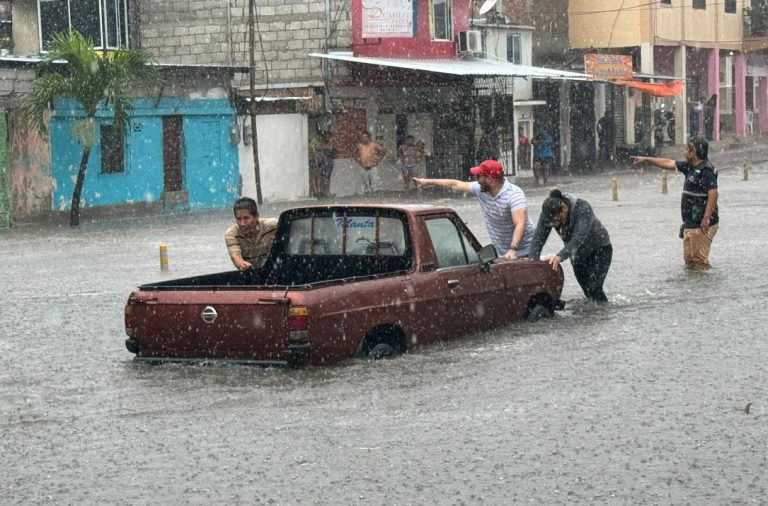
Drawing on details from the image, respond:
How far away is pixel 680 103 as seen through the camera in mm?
56906

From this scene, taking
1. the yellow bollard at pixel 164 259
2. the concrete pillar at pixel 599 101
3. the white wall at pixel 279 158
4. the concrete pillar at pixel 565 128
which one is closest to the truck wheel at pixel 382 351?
the yellow bollard at pixel 164 259

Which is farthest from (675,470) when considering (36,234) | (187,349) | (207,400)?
(36,234)

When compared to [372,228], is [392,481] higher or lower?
lower

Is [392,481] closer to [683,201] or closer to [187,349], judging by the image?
[187,349]

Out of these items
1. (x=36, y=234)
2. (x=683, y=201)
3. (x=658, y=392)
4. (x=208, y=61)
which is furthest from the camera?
(x=208, y=61)

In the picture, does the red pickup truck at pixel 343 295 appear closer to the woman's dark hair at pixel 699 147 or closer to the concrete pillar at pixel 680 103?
the woman's dark hair at pixel 699 147

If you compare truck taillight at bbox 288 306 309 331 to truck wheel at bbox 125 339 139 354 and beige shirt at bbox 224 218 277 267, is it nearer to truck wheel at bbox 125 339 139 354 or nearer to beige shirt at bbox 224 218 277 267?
truck wheel at bbox 125 339 139 354

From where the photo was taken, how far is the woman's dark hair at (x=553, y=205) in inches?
550

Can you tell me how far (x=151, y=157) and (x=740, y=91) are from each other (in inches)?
1400

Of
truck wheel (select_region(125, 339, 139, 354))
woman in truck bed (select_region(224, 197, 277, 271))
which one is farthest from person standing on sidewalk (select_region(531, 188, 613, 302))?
truck wheel (select_region(125, 339, 139, 354))

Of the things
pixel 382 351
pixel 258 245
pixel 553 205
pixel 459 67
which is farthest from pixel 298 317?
pixel 459 67

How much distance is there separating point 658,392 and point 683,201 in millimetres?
8043

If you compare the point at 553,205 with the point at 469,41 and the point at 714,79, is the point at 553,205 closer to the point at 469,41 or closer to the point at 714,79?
the point at 469,41

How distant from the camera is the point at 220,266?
67.4 feet
